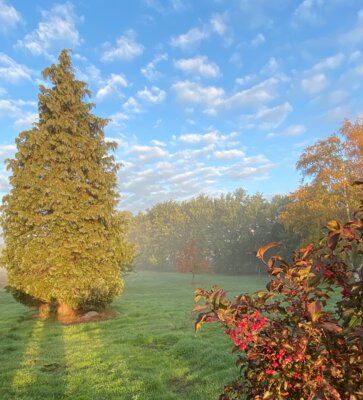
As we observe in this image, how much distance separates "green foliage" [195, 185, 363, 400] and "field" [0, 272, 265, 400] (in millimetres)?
4567

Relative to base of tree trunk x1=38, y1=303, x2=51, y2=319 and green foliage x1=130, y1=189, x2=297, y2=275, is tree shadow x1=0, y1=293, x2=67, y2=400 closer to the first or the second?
base of tree trunk x1=38, y1=303, x2=51, y2=319

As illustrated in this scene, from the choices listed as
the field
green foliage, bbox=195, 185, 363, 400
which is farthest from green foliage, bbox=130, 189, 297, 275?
green foliage, bbox=195, 185, 363, 400

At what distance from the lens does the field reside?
672 cm

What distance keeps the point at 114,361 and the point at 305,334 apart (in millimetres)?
7514

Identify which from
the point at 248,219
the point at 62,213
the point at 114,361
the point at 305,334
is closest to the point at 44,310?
the point at 62,213

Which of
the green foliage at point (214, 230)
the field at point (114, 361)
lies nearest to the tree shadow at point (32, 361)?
the field at point (114, 361)

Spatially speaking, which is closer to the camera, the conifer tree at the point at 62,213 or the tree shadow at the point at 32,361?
the tree shadow at the point at 32,361

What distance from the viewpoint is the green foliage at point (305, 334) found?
2.33 m

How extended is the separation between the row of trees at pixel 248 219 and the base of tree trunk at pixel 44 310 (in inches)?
478

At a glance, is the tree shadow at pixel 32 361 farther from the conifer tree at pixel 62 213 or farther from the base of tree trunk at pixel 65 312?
the conifer tree at pixel 62 213

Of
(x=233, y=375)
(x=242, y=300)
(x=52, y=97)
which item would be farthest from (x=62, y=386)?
(x=52, y=97)

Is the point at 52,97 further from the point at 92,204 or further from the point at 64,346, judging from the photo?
the point at 64,346

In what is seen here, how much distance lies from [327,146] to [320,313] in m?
Answer: 24.7

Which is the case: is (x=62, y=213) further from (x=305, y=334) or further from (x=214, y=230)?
(x=214, y=230)
